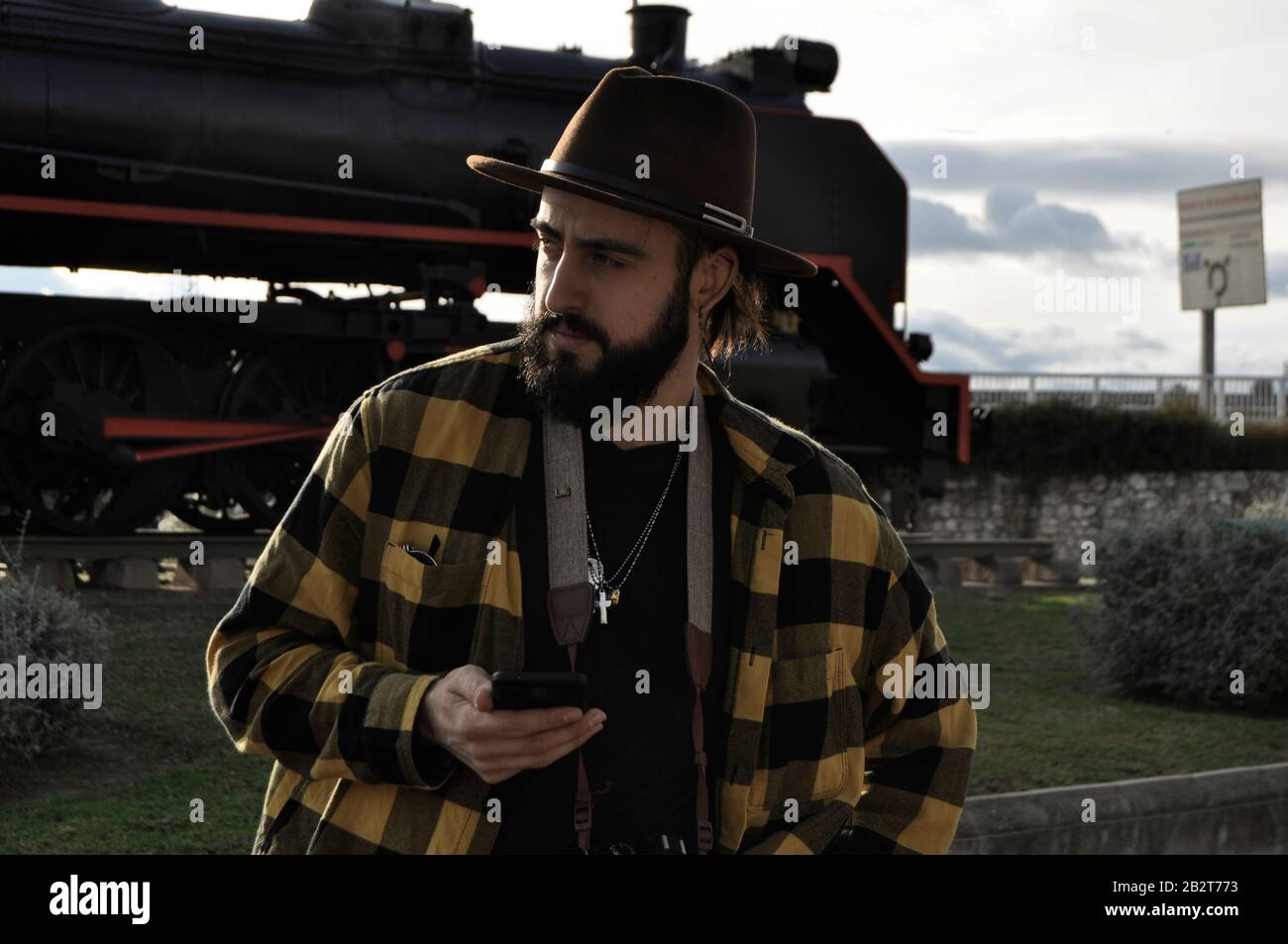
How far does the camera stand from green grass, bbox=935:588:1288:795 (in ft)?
21.9

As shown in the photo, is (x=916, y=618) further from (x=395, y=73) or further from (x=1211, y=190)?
(x=1211, y=190)

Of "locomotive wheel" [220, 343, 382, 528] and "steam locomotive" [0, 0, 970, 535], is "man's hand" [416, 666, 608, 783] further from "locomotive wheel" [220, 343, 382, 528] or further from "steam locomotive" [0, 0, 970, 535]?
"locomotive wheel" [220, 343, 382, 528]

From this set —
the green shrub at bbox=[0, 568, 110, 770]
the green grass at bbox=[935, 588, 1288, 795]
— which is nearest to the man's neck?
the green grass at bbox=[935, 588, 1288, 795]

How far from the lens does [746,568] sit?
2.42m

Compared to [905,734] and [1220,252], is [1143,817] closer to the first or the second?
[905,734]

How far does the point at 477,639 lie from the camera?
226cm

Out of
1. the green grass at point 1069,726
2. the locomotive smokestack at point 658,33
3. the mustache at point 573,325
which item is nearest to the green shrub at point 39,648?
the green grass at point 1069,726

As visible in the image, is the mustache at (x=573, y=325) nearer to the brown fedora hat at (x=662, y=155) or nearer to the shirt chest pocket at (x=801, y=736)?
the brown fedora hat at (x=662, y=155)

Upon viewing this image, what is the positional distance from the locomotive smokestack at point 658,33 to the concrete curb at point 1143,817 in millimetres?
8132

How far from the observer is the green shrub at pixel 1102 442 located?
2194 centimetres

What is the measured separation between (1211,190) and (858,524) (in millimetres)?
32155

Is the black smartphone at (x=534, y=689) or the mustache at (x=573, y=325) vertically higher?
the mustache at (x=573, y=325)

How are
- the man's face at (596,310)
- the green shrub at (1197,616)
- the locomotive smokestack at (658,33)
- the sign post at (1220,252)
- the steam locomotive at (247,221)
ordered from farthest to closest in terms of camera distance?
the sign post at (1220,252), the locomotive smokestack at (658,33), the steam locomotive at (247,221), the green shrub at (1197,616), the man's face at (596,310)

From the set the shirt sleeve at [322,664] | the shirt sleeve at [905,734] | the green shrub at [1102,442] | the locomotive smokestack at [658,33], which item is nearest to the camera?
the shirt sleeve at [322,664]
